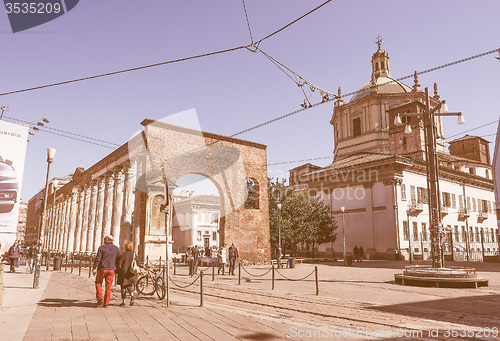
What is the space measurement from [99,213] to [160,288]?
20.9 meters

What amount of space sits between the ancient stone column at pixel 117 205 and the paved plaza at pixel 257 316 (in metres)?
13.9

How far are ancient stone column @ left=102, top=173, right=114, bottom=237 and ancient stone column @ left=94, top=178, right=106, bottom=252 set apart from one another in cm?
54

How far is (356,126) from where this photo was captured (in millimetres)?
46562

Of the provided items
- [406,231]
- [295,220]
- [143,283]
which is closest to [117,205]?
[295,220]

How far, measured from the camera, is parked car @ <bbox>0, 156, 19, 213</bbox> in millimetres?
13242

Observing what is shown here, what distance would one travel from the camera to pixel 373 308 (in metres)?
8.05

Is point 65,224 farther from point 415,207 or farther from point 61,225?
point 415,207

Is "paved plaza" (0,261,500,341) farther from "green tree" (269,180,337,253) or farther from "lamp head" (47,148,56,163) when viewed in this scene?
"green tree" (269,180,337,253)

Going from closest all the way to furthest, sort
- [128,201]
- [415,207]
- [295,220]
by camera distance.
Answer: [128,201] → [295,220] → [415,207]

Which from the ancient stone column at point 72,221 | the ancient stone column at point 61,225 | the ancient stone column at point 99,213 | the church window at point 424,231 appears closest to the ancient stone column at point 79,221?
the ancient stone column at point 72,221

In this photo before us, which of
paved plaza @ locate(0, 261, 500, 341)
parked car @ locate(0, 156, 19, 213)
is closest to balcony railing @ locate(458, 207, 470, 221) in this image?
paved plaza @ locate(0, 261, 500, 341)

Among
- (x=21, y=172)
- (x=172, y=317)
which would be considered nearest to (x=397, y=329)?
(x=172, y=317)

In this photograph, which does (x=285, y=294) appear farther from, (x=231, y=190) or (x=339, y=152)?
(x=339, y=152)

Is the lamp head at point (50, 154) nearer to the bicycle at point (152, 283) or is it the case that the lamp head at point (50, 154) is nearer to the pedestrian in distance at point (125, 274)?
the bicycle at point (152, 283)
